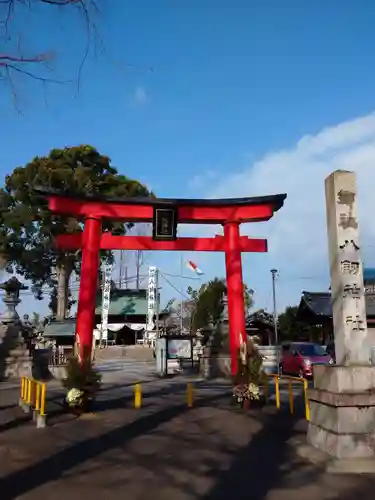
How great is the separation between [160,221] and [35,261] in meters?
28.6

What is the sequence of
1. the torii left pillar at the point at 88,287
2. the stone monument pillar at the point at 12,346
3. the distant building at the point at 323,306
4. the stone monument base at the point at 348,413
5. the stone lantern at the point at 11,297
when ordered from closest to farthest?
the stone monument base at the point at 348,413
the torii left pillar at the point at 88,287
the stone monument pillar at the point at 12,346
the stone lantern at the point at 11,297
the distant building at the point at 323,306

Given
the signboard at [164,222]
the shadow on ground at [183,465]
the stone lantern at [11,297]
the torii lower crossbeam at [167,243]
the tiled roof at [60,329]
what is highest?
the signboard at [164,222]

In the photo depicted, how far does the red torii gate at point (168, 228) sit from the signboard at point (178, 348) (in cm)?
847

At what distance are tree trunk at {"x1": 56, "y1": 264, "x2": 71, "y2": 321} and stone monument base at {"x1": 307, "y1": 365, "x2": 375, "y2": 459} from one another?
3598 cm

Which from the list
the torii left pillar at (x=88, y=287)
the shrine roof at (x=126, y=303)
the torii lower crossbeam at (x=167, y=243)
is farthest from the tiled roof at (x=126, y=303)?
the torii left pillar at (x=88, y=287)

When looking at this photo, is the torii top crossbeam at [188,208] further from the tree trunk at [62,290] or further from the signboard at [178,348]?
the tree trunk at [62,290]

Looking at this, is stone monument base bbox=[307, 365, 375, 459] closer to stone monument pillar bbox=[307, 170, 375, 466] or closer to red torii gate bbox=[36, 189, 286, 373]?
stone monument pillar bbox=[307, 170, 375, 466]

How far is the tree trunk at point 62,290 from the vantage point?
4088cm

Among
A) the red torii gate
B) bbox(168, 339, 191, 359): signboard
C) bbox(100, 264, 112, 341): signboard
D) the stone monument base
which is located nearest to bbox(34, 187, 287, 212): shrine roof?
the red torii gate

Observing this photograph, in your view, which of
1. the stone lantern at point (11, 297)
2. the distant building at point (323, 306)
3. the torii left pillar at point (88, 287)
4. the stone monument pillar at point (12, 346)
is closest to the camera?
the torii left pillar at point (88, 287)

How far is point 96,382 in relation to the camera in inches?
442

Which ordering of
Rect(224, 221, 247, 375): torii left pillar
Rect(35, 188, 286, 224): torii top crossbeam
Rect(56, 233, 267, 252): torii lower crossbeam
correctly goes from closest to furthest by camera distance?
Rect(224, 221, 247, 375): torii left pillar, Rect(35, 188, 286, 224): torii top crossbeam, Rect(56, 233, 267, 252): torii lower crossbeam

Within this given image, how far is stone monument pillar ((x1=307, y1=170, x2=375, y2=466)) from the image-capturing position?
668 centimetres

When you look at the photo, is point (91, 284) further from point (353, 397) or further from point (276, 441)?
point (353, 397)
